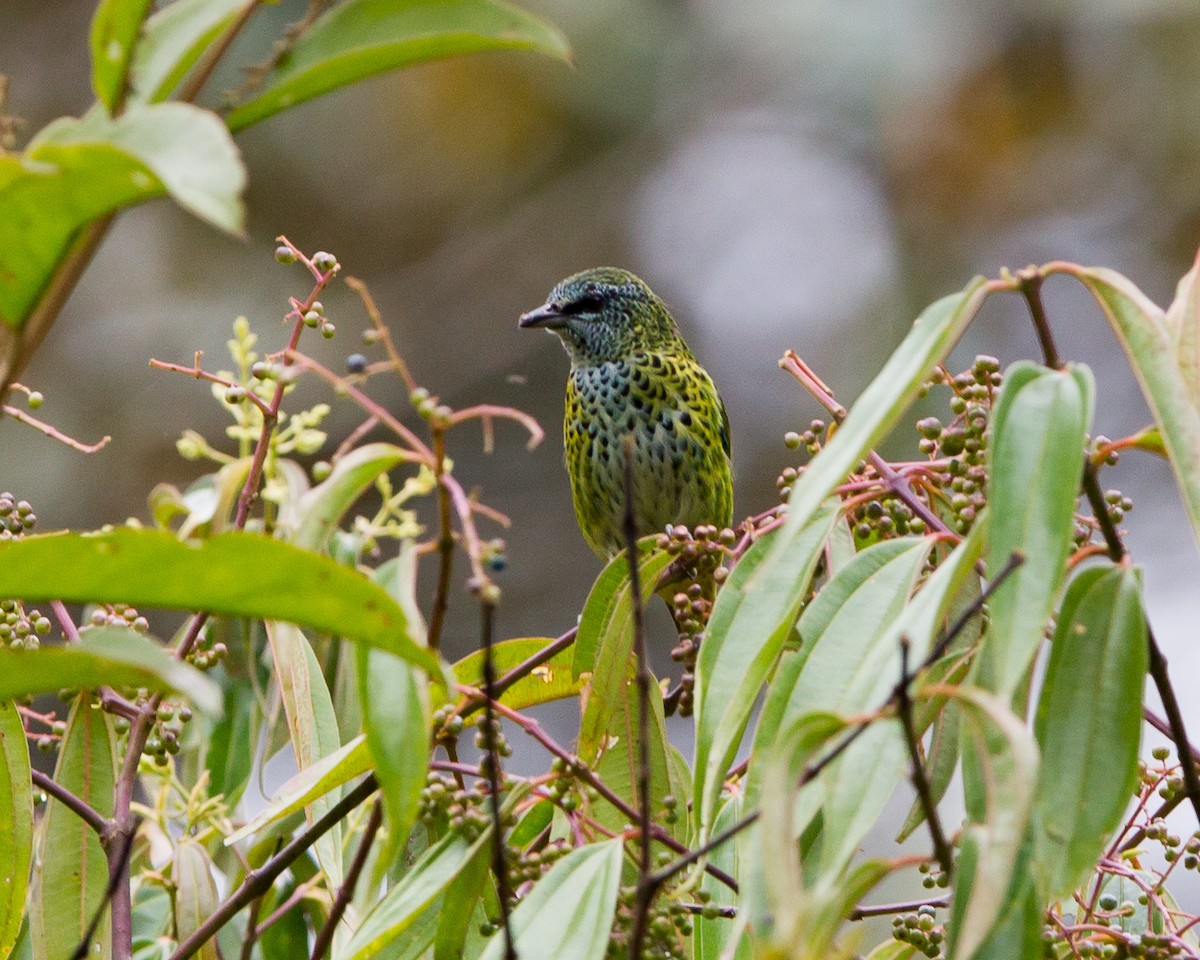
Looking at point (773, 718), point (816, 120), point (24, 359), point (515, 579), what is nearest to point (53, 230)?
point (24, 359)

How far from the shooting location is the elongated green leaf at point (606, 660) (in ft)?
5.59

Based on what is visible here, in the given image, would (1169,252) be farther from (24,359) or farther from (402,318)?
(24,359)

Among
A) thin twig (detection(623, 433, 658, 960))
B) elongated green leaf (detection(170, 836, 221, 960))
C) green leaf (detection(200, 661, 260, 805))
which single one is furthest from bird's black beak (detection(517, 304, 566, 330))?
thin twig (detection(623, 433, 658, 960))

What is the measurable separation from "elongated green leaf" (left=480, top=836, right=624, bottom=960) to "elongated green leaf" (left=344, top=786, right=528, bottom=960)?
77mm

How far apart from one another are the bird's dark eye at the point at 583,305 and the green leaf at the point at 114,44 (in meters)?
2.79

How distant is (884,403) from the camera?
1.24m

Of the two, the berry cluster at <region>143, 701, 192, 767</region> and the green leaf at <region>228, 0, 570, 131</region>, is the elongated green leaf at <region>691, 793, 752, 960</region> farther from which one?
the green leaf at <region>228, 0, 570, 131</region>

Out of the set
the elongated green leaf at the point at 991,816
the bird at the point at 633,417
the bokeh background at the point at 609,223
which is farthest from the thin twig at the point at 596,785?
the bokeh background at the point at 609,223

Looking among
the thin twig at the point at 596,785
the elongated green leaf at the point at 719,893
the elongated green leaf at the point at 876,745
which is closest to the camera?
the elongated green leaf at the point at 876,745

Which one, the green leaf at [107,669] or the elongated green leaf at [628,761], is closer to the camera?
the green leaf at [107,669]

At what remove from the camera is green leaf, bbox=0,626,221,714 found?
3.05 feet

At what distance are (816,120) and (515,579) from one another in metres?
3.25

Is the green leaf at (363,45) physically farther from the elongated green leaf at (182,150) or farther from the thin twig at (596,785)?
the thin twig at (596,785)

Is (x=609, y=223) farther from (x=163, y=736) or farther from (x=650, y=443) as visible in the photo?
(x=163, y=736)
